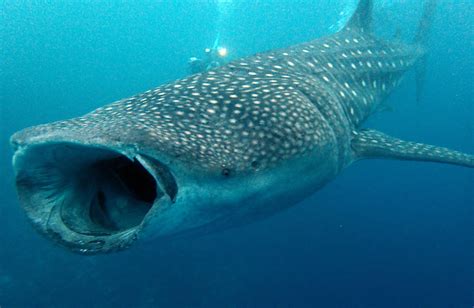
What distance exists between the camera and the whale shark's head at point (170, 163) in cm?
216

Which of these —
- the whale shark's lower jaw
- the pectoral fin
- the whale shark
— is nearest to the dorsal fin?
the pectoral fin

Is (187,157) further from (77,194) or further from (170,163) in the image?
(77,194)

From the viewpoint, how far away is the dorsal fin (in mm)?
8273

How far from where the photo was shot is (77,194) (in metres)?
2.70

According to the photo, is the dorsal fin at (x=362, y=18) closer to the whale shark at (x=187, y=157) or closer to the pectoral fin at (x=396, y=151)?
the pectoral fin at (x=396, y=151)

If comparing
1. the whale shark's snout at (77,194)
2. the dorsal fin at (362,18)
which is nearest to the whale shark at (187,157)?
the whale shark's snout at (77,194)

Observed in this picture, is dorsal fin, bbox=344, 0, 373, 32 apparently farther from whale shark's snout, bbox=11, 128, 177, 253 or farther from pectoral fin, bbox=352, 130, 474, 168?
whale shark's snout, bbox=11, 128, 177, 253

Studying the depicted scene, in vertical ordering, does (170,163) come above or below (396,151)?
above

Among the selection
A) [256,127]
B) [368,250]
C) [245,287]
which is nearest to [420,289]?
[368,250]

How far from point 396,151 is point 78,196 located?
14.1 feet

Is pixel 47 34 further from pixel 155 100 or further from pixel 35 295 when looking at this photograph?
pixel 155 100

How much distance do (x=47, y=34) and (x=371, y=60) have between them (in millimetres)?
62772

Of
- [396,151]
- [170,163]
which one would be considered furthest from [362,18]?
[170,163]

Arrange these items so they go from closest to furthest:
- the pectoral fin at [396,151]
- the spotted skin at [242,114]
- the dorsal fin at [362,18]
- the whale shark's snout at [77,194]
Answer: the whale shark's snout at [77,194]
the spotted skin at [242,114]
the pectoral fin at [396,151]
the dorsal fin at [362,18]
